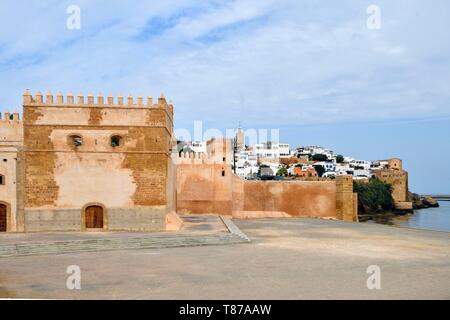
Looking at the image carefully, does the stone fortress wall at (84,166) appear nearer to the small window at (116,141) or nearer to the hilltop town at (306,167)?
the small window at (116,141)

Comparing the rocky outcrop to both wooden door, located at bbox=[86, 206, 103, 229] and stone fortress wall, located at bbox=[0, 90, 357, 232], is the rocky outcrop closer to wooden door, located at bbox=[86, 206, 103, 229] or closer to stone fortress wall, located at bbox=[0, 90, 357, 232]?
stone fortress wall, located at bbox=[0, 90, 357, 232]

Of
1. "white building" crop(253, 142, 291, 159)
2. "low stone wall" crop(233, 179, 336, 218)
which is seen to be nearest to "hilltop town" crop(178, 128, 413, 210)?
"white building" crop(253, 142, 291, 159)

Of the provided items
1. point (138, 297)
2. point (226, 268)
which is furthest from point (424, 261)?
point (138, 297)

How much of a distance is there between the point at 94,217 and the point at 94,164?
2105 millimetres

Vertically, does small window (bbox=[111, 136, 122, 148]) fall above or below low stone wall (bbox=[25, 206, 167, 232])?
above

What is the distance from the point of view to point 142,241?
54.6 feet

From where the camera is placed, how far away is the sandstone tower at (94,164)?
19828mm

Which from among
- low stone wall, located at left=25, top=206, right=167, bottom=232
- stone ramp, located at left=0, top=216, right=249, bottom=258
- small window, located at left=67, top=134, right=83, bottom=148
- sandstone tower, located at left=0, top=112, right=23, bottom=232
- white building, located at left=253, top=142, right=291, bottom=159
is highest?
white building, located at left=253, top=142, right=291, bottom=159

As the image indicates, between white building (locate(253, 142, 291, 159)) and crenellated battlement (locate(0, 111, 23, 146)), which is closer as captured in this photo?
crenellated battlement (locate(0, 111, 23, 146))

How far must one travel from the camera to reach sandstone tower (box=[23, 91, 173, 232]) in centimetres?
1983

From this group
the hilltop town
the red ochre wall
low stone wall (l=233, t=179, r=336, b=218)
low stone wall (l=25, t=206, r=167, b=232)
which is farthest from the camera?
the hilltop town

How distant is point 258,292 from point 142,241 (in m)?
7.99

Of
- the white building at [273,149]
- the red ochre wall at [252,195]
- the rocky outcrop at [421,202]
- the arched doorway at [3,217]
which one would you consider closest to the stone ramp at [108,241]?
the arched doorway at [3,217]
